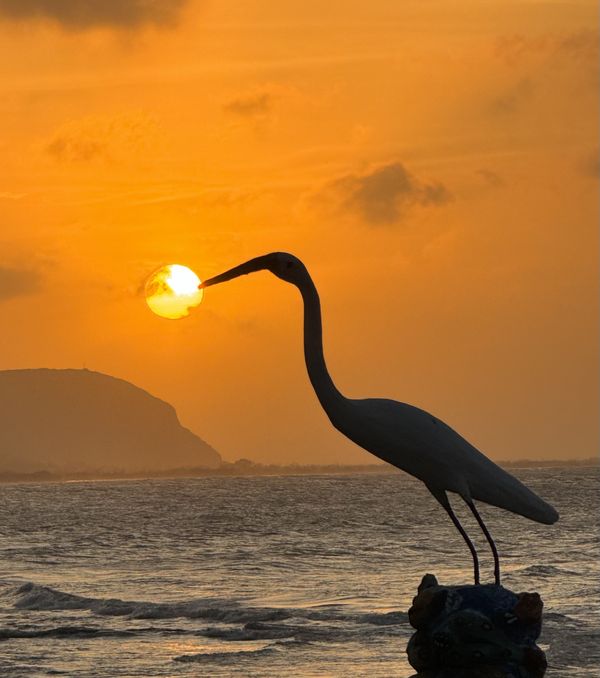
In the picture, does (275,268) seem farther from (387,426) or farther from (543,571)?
(543,571)

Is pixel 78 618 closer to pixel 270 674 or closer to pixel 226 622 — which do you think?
pixel 226 622

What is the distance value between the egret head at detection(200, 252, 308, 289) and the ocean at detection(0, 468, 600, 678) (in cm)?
1336

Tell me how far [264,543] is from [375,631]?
33283 mm

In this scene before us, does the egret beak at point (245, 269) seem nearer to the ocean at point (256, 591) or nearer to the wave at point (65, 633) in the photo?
the ocean at point (256, 591)

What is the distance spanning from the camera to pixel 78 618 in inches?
1248

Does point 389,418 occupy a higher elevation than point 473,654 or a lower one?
higher

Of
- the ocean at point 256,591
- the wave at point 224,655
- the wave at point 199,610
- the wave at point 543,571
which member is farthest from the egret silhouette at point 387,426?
the wave at point 543,571

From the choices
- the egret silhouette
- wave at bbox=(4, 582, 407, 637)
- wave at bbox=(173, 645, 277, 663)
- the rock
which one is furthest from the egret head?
wave at bbox=(4, 582, 407, 637)

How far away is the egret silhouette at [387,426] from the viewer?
10.9 meters

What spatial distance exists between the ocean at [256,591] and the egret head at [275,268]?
13359mm

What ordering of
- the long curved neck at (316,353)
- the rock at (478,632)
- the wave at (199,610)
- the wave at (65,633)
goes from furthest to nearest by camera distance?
1. the wave at (199,610)
2. the wave at (65,633)
3. the long curved neck at (316,353)
4. the rock at (478,632)

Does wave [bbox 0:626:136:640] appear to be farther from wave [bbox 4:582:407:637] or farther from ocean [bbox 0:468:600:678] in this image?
wave [bbox 4:582:407:637]

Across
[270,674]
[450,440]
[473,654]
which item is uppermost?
[450,440]

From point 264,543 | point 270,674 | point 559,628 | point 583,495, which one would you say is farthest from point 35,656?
point 583,495
